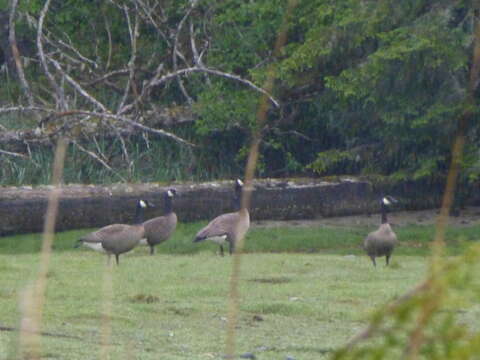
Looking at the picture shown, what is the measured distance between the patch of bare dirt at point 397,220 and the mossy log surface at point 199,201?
A: 0.34ft

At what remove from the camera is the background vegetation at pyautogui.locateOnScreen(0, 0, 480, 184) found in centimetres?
1609

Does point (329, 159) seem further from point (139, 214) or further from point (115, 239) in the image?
point (115, 239)

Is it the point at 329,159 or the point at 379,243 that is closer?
the point at 379,243

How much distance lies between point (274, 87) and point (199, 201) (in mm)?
2679

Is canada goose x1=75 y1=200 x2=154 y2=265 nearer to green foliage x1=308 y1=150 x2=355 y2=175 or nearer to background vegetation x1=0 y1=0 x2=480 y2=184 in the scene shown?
background vegetation x1=0 y1=0 x2=480 y2=184

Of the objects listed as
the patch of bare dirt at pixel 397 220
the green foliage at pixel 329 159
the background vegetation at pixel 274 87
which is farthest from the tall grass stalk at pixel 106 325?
the green foliage at pixel 329 159

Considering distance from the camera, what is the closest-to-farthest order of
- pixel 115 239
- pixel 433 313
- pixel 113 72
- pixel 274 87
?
pixel 433 313 < pixel 115 239 < pixel 113 72 < pixel 274 87

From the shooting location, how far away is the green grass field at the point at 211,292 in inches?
316

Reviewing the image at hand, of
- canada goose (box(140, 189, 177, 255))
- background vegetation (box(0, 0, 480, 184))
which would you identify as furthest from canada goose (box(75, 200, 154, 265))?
background vegetation (box(0, 0, 480, 184))

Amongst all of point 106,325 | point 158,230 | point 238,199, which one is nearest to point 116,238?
point 158,230

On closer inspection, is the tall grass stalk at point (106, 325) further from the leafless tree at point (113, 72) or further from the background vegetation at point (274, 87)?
the background vegetation at point (274, 87)

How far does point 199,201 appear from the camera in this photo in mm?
16188

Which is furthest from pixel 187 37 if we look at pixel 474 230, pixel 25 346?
pixel 25 346

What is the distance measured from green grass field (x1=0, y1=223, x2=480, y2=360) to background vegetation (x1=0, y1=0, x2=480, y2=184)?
1.89 m
